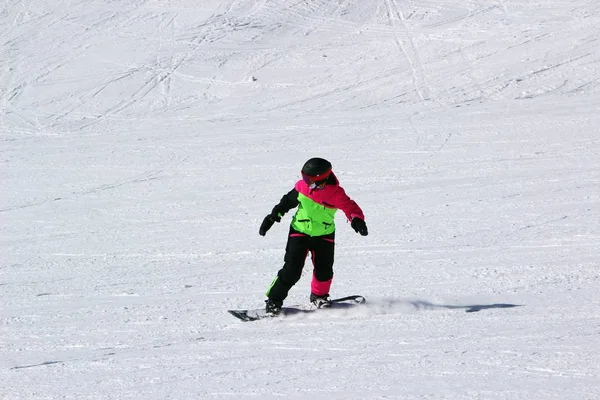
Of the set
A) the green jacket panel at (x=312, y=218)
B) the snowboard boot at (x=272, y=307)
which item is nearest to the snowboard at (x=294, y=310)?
the snowboard boot at (x=272, y=307)

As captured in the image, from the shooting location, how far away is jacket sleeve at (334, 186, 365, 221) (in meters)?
5.59

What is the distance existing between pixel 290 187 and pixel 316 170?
4927 mm

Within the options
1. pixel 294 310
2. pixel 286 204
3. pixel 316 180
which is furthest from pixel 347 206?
pixel 294 310

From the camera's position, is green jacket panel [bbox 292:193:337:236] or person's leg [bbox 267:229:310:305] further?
person's leg [bbox 267:229:310:305]

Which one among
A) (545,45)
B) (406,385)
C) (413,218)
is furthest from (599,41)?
(406,385)

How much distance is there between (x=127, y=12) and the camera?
65.8ft

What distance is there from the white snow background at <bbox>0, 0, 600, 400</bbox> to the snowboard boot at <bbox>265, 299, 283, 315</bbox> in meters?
0.16

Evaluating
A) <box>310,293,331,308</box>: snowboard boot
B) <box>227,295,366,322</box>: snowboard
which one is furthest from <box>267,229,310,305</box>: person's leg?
<box>310,293,331,308</box>: snowboard boot

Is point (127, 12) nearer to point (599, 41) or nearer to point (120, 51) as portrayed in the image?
point (120, 51)

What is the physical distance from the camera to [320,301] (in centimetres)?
597

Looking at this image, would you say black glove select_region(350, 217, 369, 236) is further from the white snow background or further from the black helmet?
the white snow background

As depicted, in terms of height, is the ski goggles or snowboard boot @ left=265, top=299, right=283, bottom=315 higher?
the ski goggles

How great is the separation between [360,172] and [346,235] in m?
2.40

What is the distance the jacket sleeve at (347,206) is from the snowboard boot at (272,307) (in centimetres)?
85
